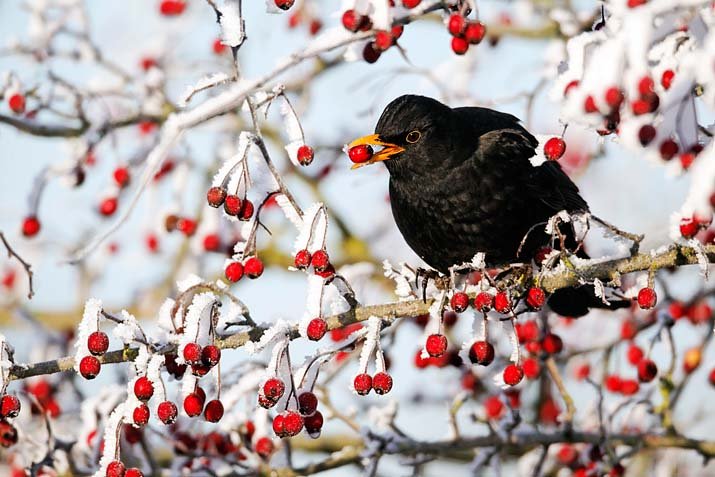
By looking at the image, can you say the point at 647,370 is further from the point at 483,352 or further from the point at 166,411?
the point at 166,411

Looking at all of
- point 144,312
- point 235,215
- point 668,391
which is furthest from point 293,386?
point 144,312

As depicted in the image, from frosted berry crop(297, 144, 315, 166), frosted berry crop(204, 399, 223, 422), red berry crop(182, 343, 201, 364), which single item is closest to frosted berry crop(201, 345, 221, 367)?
red berry crop(182, 343, 201, 364)

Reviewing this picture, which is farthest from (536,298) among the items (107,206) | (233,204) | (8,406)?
(107,206)

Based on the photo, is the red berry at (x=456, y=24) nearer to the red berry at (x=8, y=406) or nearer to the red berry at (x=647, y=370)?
the red berry at (x=8, y=406)

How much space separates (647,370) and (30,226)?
296 centimetres

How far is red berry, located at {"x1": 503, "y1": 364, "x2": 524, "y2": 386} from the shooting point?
2.88 m

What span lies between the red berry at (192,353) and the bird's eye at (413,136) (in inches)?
68.2

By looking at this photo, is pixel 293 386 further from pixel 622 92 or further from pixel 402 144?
pixel 402 144

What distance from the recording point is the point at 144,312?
23.0 ft

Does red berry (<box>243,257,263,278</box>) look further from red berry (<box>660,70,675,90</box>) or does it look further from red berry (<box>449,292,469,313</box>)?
red berry (<box>660,70,675,90</box>)

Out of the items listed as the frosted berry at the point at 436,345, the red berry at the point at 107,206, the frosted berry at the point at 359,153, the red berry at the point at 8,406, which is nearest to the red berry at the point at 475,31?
the frosted berry at the point at 436,345

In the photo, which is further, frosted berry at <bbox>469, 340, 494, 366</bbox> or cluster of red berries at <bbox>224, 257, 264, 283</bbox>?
frosted berry at <bbox>469, 340, 494, 366</bbox>

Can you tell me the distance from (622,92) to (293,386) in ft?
4.25

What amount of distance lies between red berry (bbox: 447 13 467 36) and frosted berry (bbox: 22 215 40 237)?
9.42 ft
